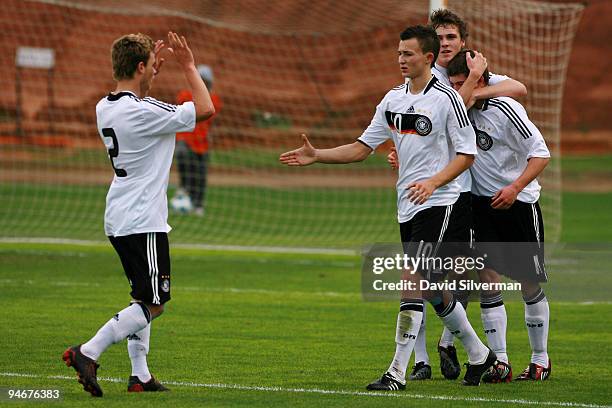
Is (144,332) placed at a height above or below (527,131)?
below

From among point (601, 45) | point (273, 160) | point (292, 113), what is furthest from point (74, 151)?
point (601, 45)

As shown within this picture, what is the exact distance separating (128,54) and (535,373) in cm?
342

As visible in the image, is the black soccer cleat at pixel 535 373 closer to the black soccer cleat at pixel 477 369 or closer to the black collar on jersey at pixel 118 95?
the black soccer cleat at pixel 477 369

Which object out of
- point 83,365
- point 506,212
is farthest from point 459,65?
point 83,365

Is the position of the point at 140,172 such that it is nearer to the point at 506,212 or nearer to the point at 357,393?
the point at 357,393

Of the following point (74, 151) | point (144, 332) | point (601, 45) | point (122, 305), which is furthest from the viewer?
point (601, 45)

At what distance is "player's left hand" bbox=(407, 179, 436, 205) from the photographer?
7215 mm

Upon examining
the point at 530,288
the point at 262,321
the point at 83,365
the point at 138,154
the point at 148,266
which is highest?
the point at 138,154

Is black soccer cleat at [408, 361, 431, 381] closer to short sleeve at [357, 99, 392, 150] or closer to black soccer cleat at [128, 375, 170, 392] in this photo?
short sleeve at [357, 99, 392, 150]

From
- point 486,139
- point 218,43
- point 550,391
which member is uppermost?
point 218,43

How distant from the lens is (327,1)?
26984mm

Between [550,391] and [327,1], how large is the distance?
2013 centimetres

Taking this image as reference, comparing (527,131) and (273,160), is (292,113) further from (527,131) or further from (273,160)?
(527,131)

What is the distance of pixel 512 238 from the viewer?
8.45 meters
